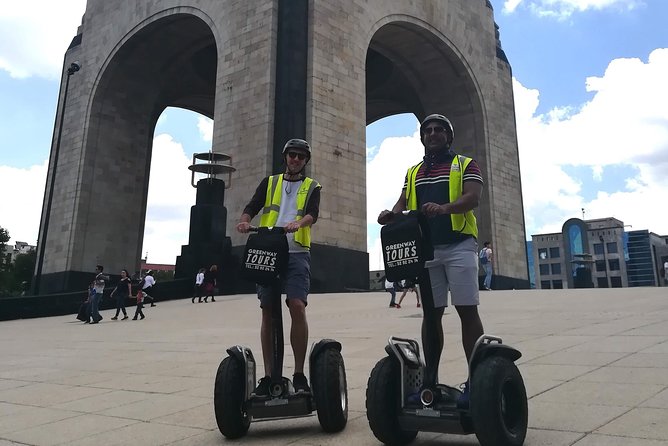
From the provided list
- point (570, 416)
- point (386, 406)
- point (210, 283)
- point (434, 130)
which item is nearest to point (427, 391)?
point (386, 406)

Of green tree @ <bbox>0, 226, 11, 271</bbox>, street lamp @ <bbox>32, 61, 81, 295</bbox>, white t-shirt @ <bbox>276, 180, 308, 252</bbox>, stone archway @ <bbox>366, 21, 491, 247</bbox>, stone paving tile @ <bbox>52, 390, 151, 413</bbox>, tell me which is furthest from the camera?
green tree @ <bbox>0, 226, 11, 271</bbox>

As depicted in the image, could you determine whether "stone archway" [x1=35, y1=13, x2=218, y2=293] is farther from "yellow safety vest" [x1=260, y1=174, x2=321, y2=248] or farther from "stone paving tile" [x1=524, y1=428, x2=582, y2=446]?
"stone paving tile" [x1=524, y1=428, x2=582, y2=446]

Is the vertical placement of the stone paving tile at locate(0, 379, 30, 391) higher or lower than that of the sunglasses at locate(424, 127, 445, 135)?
lower

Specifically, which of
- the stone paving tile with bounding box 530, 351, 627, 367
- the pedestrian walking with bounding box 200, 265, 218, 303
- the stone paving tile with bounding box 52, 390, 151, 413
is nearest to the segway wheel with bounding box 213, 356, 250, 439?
the stone paving tile with bounding box 52, 390, 151, 413

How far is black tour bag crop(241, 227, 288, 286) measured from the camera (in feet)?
10.5

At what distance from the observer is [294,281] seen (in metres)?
3.39

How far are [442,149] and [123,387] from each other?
378 cm

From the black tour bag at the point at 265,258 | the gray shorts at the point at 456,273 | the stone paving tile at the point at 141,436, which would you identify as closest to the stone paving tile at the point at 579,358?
the gray shorts at the point at 456,273

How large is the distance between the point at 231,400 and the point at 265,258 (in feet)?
2.82

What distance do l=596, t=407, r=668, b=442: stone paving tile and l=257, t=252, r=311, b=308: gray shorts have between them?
1.88m

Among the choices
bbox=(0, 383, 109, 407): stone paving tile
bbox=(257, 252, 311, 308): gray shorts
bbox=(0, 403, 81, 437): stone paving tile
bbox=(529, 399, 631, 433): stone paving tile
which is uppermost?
bbox=(257, 252, 311, 308): gray shorts

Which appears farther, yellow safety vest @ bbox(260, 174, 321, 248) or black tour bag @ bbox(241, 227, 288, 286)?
yellow safety vest @ bbox(260, 174, 321, 248)

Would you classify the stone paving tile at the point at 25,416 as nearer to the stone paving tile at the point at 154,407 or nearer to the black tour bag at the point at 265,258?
the stone paving tile at the point at 154,407

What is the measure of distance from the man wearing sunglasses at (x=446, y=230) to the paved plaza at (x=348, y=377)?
63cm
